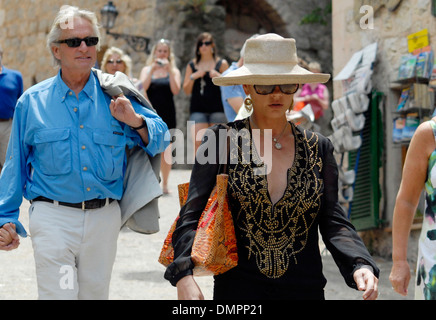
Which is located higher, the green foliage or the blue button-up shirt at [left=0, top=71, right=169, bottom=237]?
the green foliage

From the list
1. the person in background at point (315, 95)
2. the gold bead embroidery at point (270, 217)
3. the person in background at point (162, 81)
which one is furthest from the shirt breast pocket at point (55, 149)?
the person in background at point (315, 95)

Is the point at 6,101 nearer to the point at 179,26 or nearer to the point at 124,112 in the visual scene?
the point at 124,112

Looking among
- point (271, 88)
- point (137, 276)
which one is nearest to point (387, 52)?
point (137, 276)

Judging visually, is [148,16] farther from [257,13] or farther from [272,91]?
[272,91]

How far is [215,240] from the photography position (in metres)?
3.04

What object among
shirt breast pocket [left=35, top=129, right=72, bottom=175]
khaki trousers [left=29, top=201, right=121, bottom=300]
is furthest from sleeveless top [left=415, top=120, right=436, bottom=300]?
shirt breast pocket [left=35, top=129, right=72, bottom=175]

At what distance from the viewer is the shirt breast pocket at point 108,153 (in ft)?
13.4

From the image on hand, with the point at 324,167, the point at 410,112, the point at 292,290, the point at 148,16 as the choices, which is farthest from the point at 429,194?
the point at 148,16

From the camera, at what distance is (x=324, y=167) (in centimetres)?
330

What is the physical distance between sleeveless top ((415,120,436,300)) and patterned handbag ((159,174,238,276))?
0.80m

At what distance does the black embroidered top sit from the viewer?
315 cm

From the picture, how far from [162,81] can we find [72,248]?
19.2 ft

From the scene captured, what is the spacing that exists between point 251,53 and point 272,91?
0.24m
